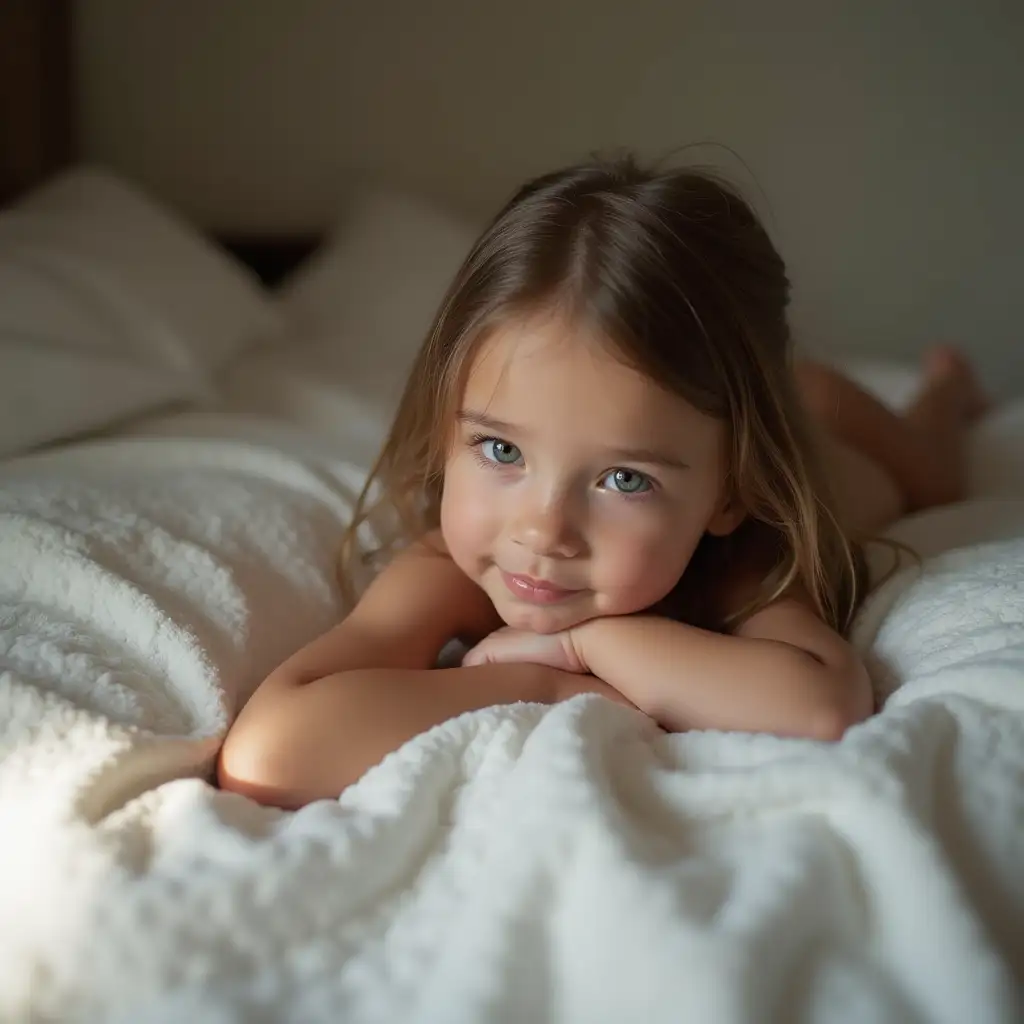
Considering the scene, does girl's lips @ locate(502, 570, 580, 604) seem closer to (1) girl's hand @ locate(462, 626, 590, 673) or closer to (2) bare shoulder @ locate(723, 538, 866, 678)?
(1) girl's hand @ locate(462, 626, 590, 673)

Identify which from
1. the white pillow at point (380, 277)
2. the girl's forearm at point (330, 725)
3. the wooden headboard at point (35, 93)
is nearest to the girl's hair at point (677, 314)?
the girl's forearm at point (330, 725)

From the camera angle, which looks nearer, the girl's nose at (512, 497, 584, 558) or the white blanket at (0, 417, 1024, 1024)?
the white blanket at (0, 417, 1024, 1024)

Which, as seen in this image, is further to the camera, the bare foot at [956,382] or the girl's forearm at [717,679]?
the bare foot at [956,382]

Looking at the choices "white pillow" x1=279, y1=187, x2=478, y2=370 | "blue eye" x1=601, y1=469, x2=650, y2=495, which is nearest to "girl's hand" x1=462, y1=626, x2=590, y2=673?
"blue eye" x1=601, y1=469, x2=650, y2=495

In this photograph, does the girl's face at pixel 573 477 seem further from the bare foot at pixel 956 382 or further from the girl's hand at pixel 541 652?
the bare foot at pixel 956 382

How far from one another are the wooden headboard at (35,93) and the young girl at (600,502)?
3.74ft

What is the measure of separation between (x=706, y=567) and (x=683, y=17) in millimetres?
1178

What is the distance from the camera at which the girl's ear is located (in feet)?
2.64

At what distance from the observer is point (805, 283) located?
1.84 m

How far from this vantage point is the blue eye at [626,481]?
724 millimetres

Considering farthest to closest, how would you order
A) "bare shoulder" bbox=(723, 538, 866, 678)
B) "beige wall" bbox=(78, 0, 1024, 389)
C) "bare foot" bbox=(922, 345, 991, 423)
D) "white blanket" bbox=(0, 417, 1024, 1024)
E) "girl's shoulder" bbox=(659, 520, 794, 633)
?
1. "beige wall" bbox=(78, 0, 1024, 389)
2. "bare foot" bbox=(922, 345, 991, 423)
3. "girl's shoulder" bbox=(659, 520, 794, 633)
4. "bare shoulder" bbox=(723, 538, 866, 678)
5. "white blanket" bbox=(0, 417, 1024, 1024)

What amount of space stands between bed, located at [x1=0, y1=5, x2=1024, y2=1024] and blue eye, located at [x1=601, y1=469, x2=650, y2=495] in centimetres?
16

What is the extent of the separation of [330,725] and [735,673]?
0.89 feet

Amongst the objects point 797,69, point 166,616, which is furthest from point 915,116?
point 166,616
